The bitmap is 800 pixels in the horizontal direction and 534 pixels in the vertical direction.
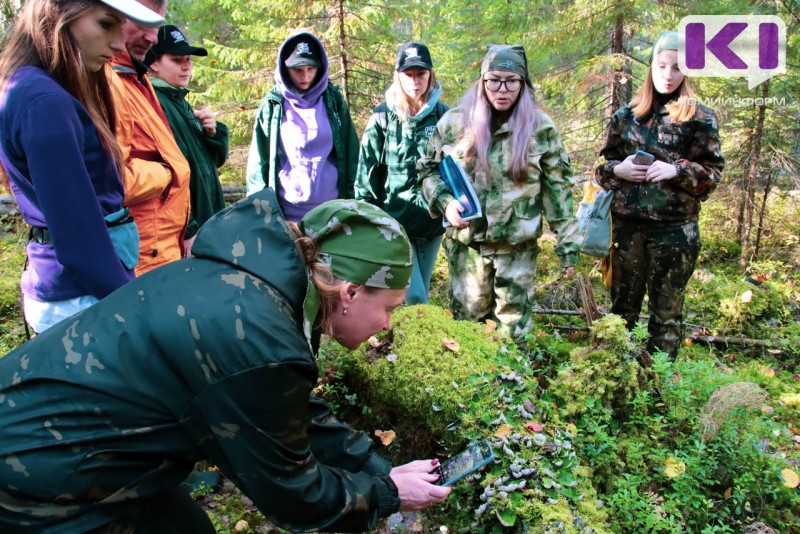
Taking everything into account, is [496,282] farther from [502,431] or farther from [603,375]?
Result: [502,431]

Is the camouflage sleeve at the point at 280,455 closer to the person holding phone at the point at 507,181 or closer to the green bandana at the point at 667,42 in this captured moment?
the person holding phone at the point at 507,181

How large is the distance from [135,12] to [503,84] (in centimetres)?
258

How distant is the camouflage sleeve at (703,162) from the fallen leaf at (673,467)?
2.12 m

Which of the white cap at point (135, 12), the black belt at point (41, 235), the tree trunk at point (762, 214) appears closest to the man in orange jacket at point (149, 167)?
the black belt at point (41, 235)

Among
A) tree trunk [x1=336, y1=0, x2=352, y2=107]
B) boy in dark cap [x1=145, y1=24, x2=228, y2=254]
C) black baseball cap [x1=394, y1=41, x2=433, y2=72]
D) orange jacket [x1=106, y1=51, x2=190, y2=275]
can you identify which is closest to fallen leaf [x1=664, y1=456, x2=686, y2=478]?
orange jacket [x1=106, y1=51, x2=190, y2=275]

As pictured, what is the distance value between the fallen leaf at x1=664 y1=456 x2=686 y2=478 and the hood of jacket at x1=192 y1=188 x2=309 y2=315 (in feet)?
8.16

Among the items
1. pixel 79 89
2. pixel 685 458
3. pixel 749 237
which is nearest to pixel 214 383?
pixel 79 89

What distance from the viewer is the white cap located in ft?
6.54

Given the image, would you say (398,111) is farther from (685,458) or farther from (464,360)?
(685,458)

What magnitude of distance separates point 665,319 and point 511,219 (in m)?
1.65

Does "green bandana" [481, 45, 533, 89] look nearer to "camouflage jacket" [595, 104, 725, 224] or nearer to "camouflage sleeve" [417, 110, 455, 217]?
"camouflage sleeve" [417, 110, 455, 217]

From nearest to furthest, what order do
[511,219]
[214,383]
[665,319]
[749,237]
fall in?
[214,383], [511,219], [665,319], [749,237]

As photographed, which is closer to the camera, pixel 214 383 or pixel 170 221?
pixel 214 383

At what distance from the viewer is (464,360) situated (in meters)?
3.41
